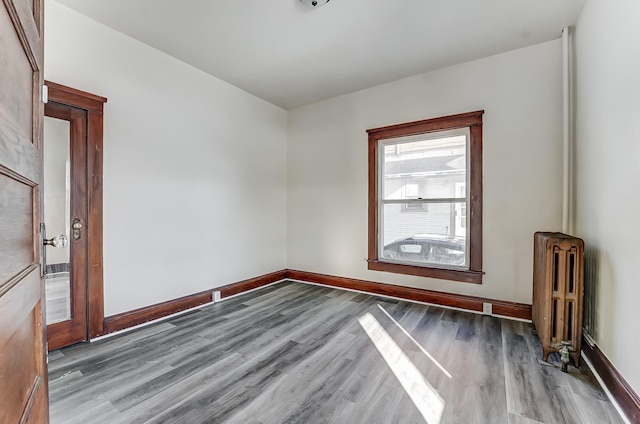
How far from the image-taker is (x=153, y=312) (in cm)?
285

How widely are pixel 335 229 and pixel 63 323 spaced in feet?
9.78

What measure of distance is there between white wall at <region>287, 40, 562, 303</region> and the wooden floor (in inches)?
27.8

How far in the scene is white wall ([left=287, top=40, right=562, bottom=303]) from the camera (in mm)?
2812

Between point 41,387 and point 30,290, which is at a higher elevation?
point 30,290

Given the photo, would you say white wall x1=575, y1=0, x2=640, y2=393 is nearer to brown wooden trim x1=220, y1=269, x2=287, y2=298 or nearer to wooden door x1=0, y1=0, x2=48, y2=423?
wooden door x1=0, y1=0, x2=48, y2=423

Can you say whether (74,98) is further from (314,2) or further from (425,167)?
(425,167)

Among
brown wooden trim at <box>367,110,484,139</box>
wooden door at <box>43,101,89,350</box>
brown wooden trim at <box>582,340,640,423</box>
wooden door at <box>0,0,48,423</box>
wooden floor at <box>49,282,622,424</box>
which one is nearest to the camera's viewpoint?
wooden door at <box>0,0,48,423</box>

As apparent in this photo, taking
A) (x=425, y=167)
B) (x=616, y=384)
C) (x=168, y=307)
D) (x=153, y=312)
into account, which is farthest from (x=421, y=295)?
(x=153, y=312)

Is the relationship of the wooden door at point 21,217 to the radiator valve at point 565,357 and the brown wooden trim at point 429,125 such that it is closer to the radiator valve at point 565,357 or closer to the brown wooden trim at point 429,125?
the radiator valve at point 565,357

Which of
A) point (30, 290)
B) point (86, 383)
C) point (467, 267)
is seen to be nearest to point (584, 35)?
point (467, 267)

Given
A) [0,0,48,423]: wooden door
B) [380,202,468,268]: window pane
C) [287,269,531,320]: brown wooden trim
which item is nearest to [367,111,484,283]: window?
[380,202,468,268]: window pane

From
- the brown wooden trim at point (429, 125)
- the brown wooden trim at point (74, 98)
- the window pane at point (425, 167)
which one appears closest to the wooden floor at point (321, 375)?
the window pane at point (425, 167)

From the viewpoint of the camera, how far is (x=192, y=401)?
1.71 meters

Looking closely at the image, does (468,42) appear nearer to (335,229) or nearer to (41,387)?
(335,229)
